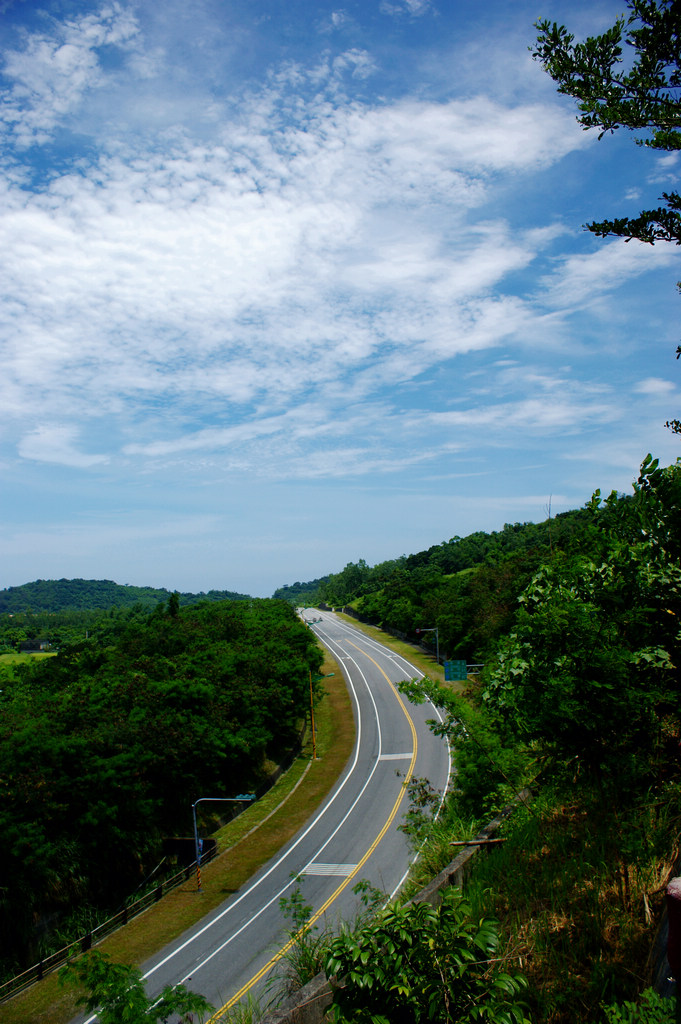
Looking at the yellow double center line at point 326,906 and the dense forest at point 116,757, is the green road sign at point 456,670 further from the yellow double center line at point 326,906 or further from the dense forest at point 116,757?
the dense forest at point 116,757

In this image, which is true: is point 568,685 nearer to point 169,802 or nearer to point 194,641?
point 169,802

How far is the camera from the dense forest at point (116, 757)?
23.9 m

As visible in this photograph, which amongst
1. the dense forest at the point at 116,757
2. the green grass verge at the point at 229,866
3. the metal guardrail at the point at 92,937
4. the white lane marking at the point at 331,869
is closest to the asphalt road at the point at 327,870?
the white lane marking at the point at 331,869

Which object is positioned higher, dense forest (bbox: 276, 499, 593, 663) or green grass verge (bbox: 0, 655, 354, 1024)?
dense forest (bbox: 276, 499, 593, 663)

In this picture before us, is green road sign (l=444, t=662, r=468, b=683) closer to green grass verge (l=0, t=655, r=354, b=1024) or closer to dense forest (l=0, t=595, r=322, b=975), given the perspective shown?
green grass verge (l=0, t=655, r=354, b=1024)

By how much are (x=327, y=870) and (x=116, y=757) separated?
10.7m

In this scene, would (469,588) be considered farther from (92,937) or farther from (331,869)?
(92,937)

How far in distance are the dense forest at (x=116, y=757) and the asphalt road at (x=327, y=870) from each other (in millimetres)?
4727

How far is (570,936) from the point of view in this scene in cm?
540

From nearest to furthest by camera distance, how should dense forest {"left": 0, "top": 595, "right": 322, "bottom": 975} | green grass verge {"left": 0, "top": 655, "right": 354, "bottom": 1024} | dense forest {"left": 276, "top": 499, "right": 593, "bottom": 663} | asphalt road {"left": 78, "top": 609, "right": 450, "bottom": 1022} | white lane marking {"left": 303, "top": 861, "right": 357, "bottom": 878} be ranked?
green grass verge {"left": 0, "top": 655, "right": 354, "bottom": 1024} < asphalt road {"left": 78, "top": 609, "right": 450, "bottom": 1022} < dense forest {"left": 0, "top": 595, "right": 322, "bottom": 975} < white lane marking {"left": 303, "top": 861, "right": 357, "bottom": 878} < dense forest {"left": 276, "top": 499, "right": 593, "bottom": 663}

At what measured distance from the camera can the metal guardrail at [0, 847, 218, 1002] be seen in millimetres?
21438

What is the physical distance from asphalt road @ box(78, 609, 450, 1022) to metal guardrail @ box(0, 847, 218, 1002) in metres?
2.63

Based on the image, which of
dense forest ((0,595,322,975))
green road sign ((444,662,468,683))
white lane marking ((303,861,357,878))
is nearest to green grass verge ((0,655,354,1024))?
dense forest ((0,595,322,975))

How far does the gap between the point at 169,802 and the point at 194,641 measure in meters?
17.4
